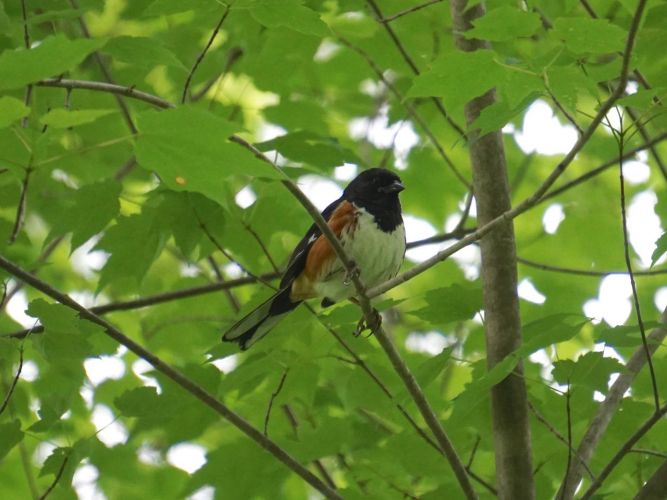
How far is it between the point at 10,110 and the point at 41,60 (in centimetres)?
14

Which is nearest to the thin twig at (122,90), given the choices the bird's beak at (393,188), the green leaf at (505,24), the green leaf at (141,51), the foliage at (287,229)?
the foliage at (287,229)

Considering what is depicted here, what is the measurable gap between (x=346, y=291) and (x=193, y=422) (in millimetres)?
1050

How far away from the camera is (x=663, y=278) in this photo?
504cm

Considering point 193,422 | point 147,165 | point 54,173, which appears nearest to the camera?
point 147,165

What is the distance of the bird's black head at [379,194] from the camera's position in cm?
444

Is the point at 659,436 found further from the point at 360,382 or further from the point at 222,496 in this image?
the point at 222,496

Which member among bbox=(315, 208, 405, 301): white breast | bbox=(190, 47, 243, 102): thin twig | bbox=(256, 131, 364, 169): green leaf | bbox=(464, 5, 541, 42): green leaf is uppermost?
bbox=(190, 47, 243, 102): thin twig

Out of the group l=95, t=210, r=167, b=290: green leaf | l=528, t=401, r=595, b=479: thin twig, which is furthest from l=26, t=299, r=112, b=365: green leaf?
l=528, t=401, r=595, b=479: thin twig

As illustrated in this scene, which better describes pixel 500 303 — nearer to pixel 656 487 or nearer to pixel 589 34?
pixel 656 487

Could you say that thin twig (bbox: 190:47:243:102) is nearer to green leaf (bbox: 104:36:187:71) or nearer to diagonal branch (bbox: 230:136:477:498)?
green leaf (bbox: 104:36:187:71)

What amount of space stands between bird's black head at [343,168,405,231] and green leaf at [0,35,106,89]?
2551 mm

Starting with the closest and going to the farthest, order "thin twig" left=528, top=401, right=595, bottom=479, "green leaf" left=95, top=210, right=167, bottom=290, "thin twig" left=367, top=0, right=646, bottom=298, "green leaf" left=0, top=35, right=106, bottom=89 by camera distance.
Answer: "green leaf" left=0, top=35, right=106, bottom=89, "thin twig" left=367, top=0, right=646, bottom=298, "thin twig" left=528, top=401, right=595, bottom=479, "green leaf" left=95, top=210, right=167, bottom=290

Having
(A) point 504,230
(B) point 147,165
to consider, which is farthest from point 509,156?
(B) point 147,165

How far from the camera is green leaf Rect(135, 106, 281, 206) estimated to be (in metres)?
1.96
